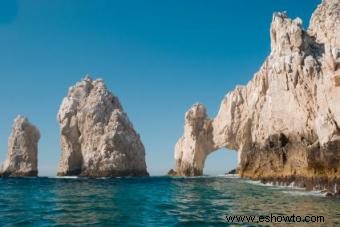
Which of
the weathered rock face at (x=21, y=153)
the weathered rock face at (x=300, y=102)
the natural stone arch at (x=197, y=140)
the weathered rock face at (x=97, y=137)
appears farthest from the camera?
the weathered rock face at (x=21, y=153)

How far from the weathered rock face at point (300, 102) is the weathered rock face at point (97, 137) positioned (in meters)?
30.4

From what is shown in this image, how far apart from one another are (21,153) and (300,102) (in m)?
74.6

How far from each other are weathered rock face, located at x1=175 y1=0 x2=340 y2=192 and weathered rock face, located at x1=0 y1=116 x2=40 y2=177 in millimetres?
57105

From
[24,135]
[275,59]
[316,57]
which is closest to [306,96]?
[316,57]

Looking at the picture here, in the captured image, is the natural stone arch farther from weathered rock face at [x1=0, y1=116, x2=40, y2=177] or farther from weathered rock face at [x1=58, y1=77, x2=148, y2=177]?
weathered rock face at [x1=0, y1=116, x2=40, y2=177]

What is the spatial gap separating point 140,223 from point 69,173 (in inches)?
3100

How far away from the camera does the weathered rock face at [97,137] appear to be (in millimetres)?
90562

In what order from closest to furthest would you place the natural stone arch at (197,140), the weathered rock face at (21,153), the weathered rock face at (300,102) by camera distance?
the weathered rock face at (300,102) < the natural stone arch at (197,140) < the weathered rock face at (21,153)

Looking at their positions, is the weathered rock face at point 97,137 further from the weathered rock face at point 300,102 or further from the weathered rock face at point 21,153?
the weathered rock face at point 300,102

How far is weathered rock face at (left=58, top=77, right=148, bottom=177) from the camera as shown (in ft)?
297

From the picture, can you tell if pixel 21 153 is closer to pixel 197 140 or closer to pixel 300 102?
pixel 197 140

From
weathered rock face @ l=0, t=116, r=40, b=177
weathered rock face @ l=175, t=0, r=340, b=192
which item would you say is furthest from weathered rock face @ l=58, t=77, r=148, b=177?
weathered rock face @ l=175, t=0, r=340, b=192

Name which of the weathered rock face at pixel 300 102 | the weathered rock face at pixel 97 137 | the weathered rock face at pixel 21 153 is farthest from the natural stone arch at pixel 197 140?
the weathered rock face at pixel 21 153

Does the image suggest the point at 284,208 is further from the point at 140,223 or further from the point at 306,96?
the point at 306,96
